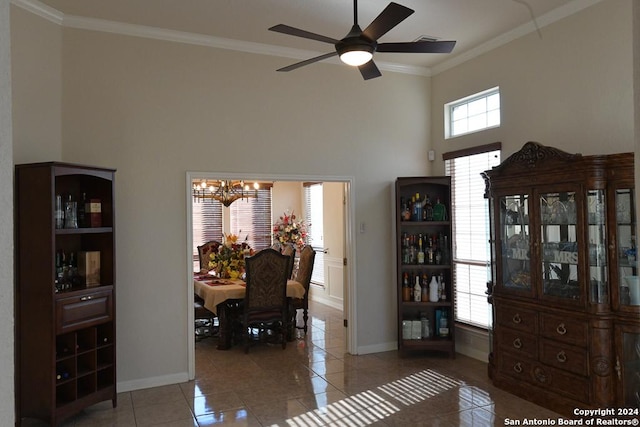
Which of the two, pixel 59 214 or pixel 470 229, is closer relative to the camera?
pixel 59 214

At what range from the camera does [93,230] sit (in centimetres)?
381

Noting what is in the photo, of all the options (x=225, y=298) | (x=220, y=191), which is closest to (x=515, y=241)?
(x=225, y=298)

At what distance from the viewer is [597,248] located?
351cm

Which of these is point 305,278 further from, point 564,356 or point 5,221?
point 5,221

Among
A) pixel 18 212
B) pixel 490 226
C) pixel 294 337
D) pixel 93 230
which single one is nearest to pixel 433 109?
pixel 490 226

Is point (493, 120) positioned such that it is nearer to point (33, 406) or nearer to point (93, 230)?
point (93, 230)

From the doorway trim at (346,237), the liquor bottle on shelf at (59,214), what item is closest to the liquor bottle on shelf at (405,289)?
the doorway trim at (346,237)

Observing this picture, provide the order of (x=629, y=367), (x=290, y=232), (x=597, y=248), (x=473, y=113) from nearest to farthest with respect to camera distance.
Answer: (x=629, y=367) → (x=597, y=248) → (x=473, y=113) → (x=290, y=232)

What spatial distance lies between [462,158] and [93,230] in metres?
3.86

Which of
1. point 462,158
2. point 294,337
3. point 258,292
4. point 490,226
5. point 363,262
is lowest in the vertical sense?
point 294,337

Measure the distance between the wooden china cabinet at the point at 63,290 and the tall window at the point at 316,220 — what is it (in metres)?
5.14

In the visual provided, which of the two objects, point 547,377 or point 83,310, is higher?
point 83,310

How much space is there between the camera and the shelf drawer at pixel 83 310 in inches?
139

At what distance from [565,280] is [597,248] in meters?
0.38
